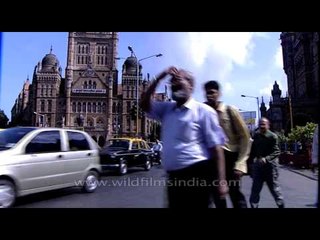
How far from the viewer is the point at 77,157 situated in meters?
7.21

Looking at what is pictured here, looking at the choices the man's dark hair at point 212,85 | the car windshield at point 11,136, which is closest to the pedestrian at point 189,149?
the man's dark hair at point 212,85

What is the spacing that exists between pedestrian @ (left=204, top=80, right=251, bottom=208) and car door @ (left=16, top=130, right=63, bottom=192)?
3343mm

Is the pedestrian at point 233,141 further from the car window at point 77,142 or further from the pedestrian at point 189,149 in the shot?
the car window at point 77,142

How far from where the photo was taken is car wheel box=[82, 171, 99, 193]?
7.59 m

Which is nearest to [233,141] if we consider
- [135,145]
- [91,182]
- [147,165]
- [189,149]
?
[189,149]

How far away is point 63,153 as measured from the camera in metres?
6.58

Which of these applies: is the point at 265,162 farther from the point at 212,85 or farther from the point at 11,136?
the point at 11,136

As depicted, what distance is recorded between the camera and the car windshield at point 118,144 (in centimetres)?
1312

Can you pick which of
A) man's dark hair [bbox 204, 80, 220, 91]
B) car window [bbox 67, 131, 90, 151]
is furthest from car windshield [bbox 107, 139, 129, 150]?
man's dark hair [bbox 204, 80, 220, 91]

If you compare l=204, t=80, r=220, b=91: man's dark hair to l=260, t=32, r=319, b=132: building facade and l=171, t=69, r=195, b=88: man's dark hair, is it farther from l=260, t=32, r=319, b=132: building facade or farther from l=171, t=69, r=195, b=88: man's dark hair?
l=260, t=32, r=319, b=132: building facade

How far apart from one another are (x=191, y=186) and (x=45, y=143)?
414 cm
